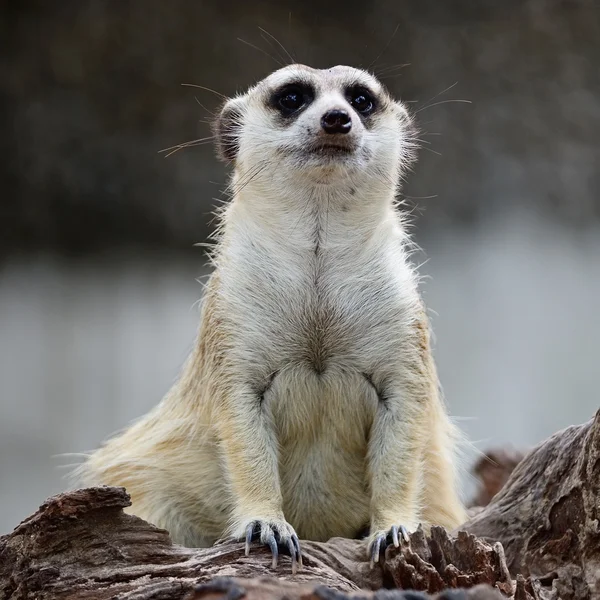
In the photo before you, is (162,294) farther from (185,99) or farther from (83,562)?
(83,562)

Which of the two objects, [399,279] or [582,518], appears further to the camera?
[399,279]

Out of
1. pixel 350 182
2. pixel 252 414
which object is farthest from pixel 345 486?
pixel 350 182

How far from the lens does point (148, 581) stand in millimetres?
1510

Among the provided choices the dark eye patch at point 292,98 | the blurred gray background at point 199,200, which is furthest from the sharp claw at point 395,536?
the blurred gray background at point 199,200

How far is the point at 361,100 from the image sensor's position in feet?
7.25

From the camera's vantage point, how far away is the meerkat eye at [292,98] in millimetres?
2148

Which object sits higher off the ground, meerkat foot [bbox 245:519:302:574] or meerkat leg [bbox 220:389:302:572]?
meerkat leg [bbox 220:389:302:572]

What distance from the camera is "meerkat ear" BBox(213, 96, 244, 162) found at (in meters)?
2.29

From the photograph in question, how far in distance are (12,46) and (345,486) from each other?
2.98 meters

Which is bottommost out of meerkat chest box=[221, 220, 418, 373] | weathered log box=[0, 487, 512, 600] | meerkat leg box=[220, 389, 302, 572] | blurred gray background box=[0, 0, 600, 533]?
weathered log box=[0, 487, 512, 600]

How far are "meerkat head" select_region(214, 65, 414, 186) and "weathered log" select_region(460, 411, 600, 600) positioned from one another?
2.64 feet

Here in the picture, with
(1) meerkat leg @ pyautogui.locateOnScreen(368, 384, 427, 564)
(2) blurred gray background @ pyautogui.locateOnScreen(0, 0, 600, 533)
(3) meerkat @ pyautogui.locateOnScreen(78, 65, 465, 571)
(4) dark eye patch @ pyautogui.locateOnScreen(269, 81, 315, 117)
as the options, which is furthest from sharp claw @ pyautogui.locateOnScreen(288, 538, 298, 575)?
(2) blurred gray background @ pyautogui.locateOnScreen(0, 0, 600, 533)

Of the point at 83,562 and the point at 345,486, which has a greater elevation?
the point at 345,486

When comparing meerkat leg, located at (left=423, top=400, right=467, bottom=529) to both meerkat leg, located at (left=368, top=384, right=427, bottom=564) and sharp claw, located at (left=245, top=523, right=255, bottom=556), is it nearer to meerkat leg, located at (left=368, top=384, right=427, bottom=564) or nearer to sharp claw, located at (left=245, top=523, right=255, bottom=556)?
meerkat leg, located at (left=368, top=384, right=427, bottom=564)
